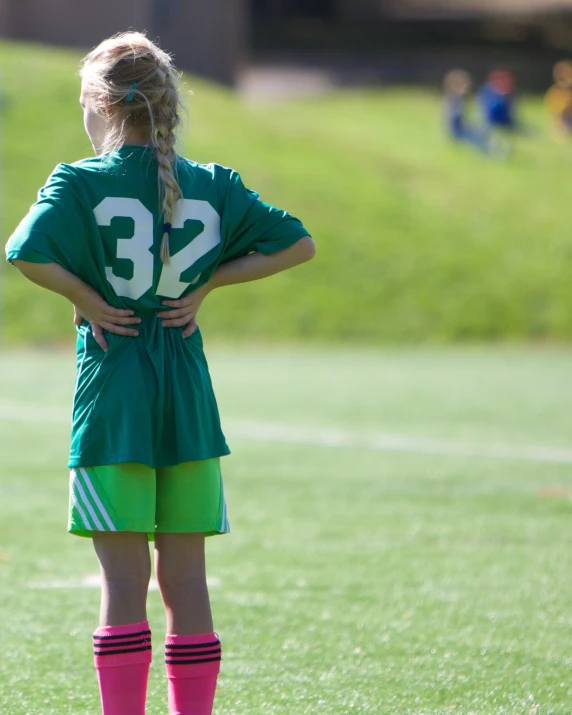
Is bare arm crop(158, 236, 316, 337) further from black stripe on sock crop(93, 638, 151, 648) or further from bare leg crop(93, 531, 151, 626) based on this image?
black stripe on sock crop(93, 638, 151, 648)

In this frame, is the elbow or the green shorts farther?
the elbow

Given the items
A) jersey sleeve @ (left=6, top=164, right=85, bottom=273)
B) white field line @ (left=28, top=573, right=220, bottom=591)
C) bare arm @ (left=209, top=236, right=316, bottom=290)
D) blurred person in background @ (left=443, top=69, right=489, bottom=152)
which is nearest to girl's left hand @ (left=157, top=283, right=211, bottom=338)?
bare arm @ (left=209, top=236, right=316, bottom=290)

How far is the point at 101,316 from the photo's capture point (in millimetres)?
3244

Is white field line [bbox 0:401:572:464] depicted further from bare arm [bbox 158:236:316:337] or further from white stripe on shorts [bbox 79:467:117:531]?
white stripe on shorts [bbox 79:467:117:531]

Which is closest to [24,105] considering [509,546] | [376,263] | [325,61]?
[376,263]

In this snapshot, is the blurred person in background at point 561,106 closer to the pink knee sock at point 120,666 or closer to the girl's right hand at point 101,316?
the girl's right hand at point 101,316

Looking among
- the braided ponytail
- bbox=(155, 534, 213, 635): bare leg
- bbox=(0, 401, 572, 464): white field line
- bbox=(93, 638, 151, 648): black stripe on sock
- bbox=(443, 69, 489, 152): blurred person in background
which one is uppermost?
bbox=(443, 69, 489, 152): blurred person in background

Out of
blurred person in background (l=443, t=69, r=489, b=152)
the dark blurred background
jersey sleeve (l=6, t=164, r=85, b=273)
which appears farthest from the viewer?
the dark blurred background

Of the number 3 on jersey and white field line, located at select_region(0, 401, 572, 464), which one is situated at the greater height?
the number 3 on jersey

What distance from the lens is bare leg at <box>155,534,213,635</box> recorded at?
3.31m

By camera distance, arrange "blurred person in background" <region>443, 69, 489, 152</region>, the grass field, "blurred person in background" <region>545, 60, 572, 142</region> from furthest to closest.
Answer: "blurred person in background" <region>545, 60, 572, 142</region> → "blurred person in background" <region>443, 69, 489, 152</region> → the grass field

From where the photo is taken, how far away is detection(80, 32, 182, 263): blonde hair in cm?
323

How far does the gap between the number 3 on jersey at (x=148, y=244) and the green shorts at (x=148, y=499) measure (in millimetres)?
452

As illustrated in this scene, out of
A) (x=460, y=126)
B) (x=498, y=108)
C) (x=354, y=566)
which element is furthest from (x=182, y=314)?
(x=498, y=108)
